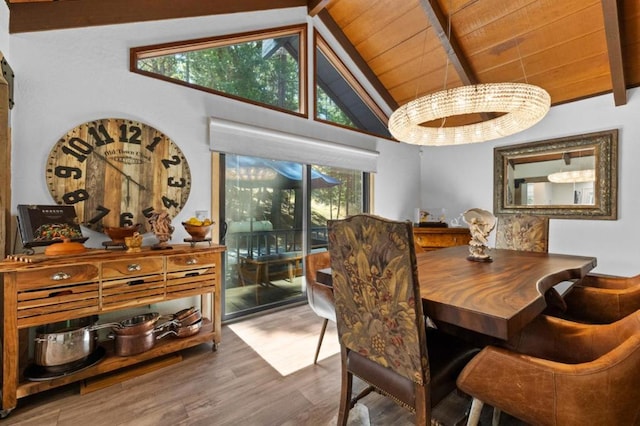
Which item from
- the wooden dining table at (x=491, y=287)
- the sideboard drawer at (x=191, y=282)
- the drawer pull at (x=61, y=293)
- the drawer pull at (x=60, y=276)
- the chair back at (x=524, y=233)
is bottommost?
the sideboard drawer at (x=191, y=282)

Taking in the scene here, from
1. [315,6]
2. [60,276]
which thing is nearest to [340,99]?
[315,6]

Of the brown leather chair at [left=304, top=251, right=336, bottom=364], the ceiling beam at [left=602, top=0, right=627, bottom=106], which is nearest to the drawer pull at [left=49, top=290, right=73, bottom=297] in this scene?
the brown leather chair at [left=304, top=251, right=336, bottom=364]

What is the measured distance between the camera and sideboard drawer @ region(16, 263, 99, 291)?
1.58m

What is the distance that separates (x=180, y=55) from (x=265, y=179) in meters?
1.43

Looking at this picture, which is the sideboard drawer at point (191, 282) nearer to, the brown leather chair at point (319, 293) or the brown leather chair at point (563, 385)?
the brown leather chair at point (319, 293)

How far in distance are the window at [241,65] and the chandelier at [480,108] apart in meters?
1.63

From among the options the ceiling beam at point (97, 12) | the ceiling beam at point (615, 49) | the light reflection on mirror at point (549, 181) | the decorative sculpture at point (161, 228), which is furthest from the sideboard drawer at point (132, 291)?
the light reflection on mirror at point (549, 181)

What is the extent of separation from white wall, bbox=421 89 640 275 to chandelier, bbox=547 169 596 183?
9.2 inches

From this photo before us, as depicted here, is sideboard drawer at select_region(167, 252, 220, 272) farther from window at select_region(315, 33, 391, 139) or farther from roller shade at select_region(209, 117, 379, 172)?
window at select_region(315, 33, 391, 139)

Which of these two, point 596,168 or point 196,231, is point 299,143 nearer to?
point 196,231

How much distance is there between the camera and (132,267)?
6.27 ft

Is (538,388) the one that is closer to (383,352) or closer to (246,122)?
(383,352)

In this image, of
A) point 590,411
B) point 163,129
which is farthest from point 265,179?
point 590,411

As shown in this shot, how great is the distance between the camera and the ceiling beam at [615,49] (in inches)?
92.1
